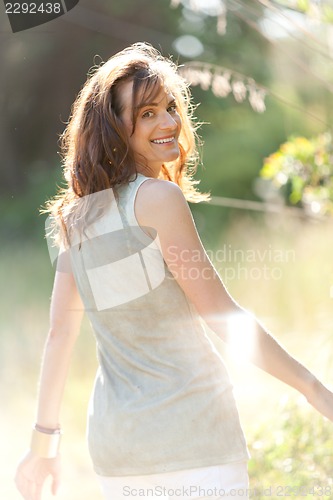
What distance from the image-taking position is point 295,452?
293 cm

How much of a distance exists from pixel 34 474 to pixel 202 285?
597 mm

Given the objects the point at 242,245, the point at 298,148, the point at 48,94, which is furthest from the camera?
the point at 48,94

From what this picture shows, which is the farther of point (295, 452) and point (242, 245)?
point (242, 245)

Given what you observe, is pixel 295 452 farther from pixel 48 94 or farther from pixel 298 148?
pixel 48 94

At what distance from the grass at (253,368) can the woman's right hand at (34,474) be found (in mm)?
1293

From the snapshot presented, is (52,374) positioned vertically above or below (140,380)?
below

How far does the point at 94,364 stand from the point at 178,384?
309 cm

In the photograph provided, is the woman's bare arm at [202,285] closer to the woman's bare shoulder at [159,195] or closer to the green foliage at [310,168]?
the woman's bare shoulder at [159,195]

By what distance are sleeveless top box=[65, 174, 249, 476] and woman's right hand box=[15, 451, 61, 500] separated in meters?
0.23

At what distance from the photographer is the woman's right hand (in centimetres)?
165

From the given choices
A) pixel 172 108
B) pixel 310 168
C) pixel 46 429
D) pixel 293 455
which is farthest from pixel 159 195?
pixel 310 168

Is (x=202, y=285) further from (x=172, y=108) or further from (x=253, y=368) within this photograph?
(x=253, y=368)

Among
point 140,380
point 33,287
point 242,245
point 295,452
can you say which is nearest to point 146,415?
point 140,380

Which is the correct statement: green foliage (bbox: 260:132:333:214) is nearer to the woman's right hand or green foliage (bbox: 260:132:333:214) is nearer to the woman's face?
the woman's face
